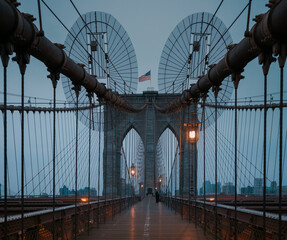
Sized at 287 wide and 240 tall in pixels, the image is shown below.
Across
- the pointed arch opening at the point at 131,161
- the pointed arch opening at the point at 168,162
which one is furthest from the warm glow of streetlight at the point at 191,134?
the pointed arch opening at the point at 131,161

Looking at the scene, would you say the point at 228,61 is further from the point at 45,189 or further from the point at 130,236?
the point at 45,189

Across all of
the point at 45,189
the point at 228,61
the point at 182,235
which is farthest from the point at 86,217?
the point at 45,189

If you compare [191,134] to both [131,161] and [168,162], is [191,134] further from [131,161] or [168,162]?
[131,161]

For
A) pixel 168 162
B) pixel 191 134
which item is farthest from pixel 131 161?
pixel 191 134

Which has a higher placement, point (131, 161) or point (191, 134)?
point (191, 134)

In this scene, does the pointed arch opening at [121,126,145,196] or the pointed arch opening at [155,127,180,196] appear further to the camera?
the pointed arch opening at [121,126,145,196]

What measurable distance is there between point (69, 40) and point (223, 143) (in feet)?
53.9

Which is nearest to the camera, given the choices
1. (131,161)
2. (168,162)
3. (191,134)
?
(191,134)

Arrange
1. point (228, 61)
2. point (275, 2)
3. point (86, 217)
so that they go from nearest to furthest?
1. point (275, 2)
2. point (228, 61)
3. point (86, 217)

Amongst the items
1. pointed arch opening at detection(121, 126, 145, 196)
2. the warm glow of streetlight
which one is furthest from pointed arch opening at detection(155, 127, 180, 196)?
the warm glow of streetlight

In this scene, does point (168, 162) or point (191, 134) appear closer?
point (191, 134)

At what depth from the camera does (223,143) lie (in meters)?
34.0

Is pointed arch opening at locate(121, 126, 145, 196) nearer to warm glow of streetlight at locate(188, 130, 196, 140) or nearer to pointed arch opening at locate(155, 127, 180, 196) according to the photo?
pointed arch opening at locate(155, 127, 180, 196)

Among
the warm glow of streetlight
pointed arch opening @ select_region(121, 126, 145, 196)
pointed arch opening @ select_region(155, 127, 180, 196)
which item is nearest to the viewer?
the warm glow of streetlight
